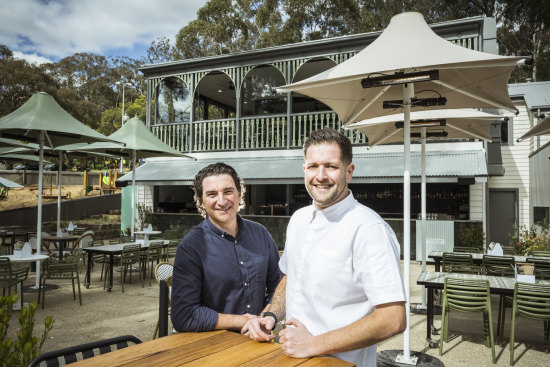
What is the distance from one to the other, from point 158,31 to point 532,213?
3206 centimetres

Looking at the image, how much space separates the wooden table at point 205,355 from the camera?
149 cm

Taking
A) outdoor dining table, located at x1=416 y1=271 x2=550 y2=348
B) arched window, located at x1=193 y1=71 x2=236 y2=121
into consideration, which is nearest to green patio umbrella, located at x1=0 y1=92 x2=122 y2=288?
outdoor dining table, located at x1=416 y1=271 x2=550 y2=348

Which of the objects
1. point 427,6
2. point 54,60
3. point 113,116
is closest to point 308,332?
point 427,6

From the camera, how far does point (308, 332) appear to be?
5.16 feet

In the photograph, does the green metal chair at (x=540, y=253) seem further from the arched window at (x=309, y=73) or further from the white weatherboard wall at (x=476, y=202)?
the arched window at (x=309, y=73)

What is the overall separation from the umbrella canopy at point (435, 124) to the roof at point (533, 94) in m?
7.42

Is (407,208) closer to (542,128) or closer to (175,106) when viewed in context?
(542,128)

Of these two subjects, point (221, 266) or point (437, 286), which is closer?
point (221, 266)

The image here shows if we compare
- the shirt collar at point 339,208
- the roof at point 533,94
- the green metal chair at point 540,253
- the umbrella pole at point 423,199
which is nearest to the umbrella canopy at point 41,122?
the umbrella pole at point 423,199

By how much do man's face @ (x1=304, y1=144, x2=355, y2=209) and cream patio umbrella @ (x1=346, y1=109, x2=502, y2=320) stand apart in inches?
146

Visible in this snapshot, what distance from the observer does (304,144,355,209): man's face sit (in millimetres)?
1642

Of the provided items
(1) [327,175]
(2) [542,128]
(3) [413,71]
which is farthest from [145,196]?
(1) [327,175]

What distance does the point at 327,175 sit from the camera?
165 centimetres

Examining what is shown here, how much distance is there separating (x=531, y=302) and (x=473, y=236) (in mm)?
5861
